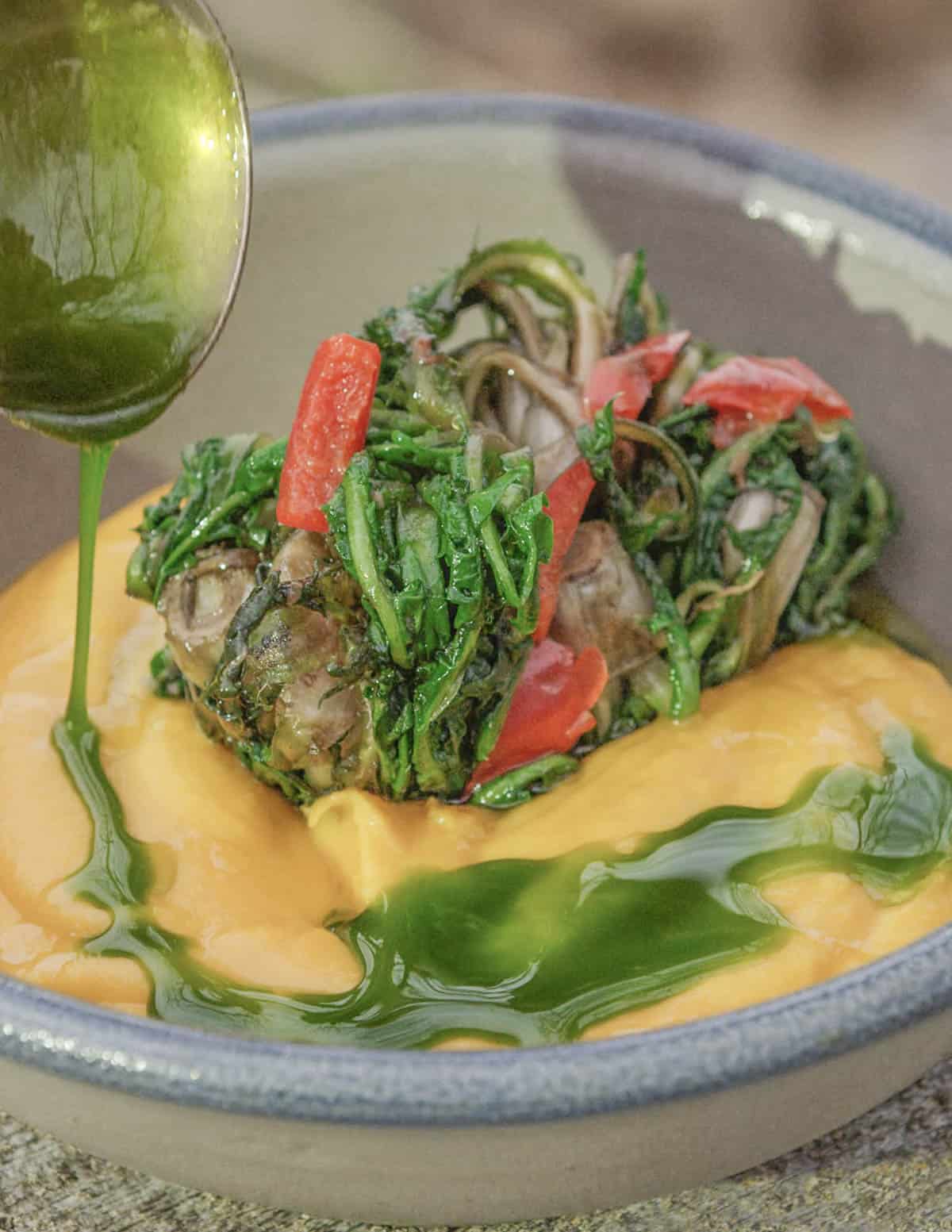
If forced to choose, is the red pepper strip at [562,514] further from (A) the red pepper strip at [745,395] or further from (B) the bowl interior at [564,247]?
(B) the bowl interior at [564,247]

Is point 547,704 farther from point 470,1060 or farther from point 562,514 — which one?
point 470,1060

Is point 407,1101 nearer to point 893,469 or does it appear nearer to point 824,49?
point 893,469

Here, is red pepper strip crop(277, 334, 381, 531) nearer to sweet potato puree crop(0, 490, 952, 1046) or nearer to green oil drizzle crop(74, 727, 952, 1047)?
sweet potato puree crop(0, 490, 952, 1046)

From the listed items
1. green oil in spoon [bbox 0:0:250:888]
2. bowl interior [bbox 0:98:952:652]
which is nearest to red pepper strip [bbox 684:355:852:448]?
bowl interior [bbox 0:98:952:652]

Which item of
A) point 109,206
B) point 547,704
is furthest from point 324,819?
point 109,206

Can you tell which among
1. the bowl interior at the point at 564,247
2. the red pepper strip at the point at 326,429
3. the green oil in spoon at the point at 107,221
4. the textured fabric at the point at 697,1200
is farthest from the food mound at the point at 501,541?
the textured fabric at the point at 697,1200

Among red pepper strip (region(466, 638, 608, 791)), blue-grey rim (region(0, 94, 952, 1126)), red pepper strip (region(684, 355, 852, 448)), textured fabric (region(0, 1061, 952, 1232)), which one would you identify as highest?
red pepper strip (region(684, 355, 852, 448))

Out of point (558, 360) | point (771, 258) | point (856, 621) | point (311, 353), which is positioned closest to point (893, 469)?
point (856, 621)
